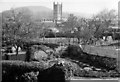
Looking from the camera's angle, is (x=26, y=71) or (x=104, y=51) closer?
(x=26, y=71)

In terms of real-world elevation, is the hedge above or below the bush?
below

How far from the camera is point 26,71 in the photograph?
3211 mm

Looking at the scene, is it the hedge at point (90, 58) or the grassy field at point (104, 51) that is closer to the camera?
the hedge at point (90, 58)

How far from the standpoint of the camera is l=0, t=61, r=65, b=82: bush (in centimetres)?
303

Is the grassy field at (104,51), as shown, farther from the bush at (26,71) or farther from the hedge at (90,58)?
the bush at (26,71)

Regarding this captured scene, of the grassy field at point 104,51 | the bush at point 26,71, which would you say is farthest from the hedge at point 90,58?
the bush at point 26,71

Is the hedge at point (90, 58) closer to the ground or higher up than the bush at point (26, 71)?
closer to the ground

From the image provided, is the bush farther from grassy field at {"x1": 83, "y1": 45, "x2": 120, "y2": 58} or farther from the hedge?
grassy field at {"x1": 83, "y1": 45, "x2": 120, "y2": 58}

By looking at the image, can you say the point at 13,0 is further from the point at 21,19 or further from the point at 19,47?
the point at 19,47

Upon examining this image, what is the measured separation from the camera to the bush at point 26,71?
3.03 meters

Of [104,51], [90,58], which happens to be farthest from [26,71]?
[104,51]

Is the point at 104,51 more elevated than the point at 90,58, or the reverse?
the point at 104,51

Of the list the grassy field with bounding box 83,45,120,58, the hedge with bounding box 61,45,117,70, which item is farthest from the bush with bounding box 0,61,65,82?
the grassy field with bounding box 83,45,120,58

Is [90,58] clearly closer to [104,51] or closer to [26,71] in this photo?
[104,51]
